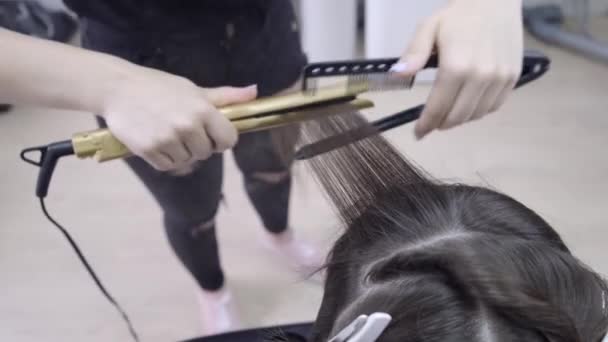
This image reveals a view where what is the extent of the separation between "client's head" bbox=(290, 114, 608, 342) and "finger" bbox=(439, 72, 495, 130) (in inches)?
2.7

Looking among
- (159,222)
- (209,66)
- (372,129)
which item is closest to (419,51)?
(372,129)

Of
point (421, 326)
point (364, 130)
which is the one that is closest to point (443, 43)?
point (364, 130)

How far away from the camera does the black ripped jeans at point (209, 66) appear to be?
80 cm

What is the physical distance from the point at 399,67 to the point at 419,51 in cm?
3

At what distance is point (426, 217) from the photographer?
49 centimetres

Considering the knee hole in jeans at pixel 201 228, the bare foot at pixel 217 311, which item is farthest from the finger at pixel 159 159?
the bare foot at pixel 217 311

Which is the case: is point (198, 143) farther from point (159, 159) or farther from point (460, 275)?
point (460, 275)

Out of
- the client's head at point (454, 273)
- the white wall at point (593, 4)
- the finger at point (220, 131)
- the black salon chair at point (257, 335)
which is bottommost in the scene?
the white wall at point (593, 4)

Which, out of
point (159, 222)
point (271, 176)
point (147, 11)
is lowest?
point (159, 222)

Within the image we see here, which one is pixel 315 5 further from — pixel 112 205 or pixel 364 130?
pixel 364 130

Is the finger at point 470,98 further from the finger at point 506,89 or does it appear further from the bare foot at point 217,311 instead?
the bare foot at point 217,311

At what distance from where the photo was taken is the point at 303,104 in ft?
1.83

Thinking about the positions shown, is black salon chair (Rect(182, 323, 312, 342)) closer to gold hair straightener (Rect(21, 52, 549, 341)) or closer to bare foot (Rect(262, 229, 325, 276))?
gold hair straightener (Rect(21, 52, 549, 341))

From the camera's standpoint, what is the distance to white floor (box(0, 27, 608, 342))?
126 centimetres
